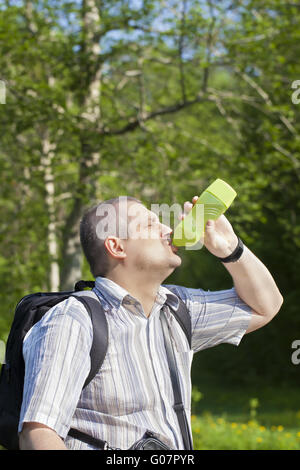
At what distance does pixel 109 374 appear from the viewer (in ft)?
6.23

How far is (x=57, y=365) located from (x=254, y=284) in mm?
869

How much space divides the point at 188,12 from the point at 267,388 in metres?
13.1

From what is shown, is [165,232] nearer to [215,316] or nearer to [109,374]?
[215,316]

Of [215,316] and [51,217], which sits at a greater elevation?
[51,217]

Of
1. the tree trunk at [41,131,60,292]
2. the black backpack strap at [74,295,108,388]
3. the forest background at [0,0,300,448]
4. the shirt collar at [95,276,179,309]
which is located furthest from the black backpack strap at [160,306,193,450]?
the tree trunk at [41,131,60,292]

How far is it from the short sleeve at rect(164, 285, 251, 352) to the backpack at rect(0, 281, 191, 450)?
→ 0.46 metres

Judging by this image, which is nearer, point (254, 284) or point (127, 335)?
point (127, 335)

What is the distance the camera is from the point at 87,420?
1.86 metres

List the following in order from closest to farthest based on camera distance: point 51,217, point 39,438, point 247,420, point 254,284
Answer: point 39,438
point 254,284
point 51,217
point 247,420

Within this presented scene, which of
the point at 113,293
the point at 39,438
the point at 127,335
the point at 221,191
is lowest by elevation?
the point at 39,438

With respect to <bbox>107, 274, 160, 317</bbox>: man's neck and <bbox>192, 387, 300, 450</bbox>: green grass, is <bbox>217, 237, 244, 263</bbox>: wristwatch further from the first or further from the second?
<bbox>192, 387, 300, 450</bbox>: green grass
